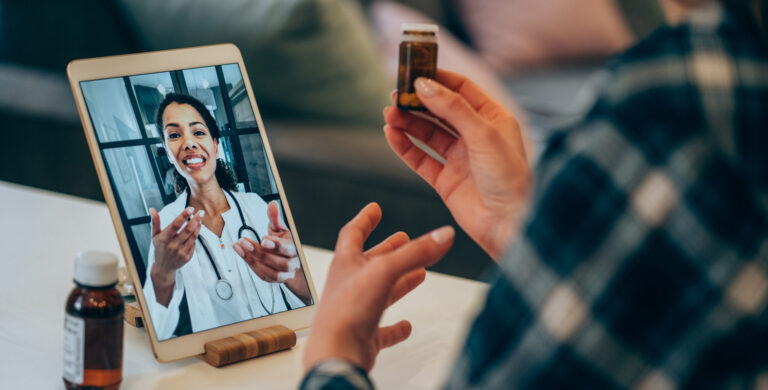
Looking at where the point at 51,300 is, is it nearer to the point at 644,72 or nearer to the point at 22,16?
the point at 644,72

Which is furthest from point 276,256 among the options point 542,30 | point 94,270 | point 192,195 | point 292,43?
point 542,30

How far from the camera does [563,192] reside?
384 mm

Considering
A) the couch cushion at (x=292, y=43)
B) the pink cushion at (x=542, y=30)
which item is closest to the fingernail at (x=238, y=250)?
the couch cushion at (x=292, y=43)

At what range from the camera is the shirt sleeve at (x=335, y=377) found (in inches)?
19.3

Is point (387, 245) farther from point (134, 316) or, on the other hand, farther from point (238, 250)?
point (134, 316)

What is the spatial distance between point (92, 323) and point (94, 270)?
0.04 m

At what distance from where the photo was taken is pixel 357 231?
69 cm

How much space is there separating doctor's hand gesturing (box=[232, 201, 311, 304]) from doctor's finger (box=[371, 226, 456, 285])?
0.71 feet

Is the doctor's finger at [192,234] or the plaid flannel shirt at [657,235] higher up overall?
the plaid flannel shirt at [657,235]

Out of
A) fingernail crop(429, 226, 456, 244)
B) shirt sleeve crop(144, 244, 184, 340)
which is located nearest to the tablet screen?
shirt sleeve crop(144, 244, 184, 340)

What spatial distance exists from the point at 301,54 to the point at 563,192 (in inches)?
68.3

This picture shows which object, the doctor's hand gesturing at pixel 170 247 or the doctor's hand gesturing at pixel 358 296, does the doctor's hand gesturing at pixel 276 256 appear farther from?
the doctor's hand gesturing at pixel 358 296

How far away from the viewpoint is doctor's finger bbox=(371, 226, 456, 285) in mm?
596

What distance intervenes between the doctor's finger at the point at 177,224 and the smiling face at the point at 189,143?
32 millimetres
